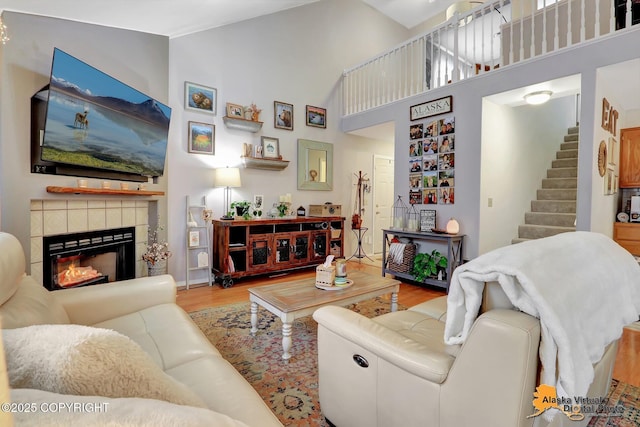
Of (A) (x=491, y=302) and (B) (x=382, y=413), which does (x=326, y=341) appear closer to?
(B) (x=382, y=413)

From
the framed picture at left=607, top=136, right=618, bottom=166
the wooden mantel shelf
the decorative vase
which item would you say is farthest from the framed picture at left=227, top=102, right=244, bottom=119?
the framed picture at left=607, top=136, right=618, bottom=166

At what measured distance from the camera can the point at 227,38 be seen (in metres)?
4.29

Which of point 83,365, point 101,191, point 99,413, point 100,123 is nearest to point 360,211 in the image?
point 101,191

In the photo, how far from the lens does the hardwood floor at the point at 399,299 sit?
208cm

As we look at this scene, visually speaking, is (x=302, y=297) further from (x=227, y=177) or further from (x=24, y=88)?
(x=24, y=88)

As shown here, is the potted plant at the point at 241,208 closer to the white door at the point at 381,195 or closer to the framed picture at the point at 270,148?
the framed picture at the point at 270,148

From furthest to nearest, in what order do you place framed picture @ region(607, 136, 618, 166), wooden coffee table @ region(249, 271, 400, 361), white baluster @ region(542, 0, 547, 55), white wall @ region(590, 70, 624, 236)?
framed picture @ region(607, 136, 618, 166) < white baluster @ region(542, 0, 547, 55) < white wall @ region(590, 70, 624, 236) < wooden coffee table @ region(249, 271, 400, 361)

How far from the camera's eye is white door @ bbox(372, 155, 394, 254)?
6.24m

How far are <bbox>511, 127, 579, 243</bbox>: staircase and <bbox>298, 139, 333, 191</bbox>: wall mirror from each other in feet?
10.00

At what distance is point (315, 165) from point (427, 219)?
211cm

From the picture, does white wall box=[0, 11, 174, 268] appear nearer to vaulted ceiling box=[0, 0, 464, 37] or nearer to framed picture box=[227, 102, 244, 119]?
vaulted ceiling box=[0, 0, 464, 37]

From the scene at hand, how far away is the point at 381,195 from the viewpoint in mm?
6363

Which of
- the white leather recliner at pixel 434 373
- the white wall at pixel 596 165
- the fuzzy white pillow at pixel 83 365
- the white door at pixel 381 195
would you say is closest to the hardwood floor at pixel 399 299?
the white leather recliner at pixel 434 373

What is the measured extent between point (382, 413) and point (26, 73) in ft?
10.9
